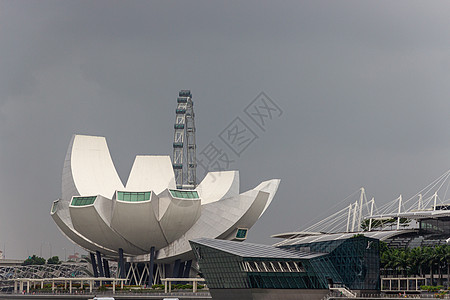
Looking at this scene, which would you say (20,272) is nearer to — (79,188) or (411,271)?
(79,188)

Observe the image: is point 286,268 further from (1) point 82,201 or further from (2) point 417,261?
(1) point 82,201

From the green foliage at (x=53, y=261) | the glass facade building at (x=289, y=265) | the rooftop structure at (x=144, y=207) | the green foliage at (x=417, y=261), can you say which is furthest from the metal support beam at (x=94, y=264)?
the green foliage at (x=53, y=261)

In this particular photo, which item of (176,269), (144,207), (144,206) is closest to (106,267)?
(176,269)

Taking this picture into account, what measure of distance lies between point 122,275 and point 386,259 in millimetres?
34895

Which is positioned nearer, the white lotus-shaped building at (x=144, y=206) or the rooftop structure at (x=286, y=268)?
the rooftop structure at (x=286, y=268)

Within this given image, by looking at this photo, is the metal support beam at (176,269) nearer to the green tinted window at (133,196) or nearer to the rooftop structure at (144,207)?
the rooftop structure at (144,207)

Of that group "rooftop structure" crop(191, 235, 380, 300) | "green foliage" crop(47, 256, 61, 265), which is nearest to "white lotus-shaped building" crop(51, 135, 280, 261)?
"rooftop structure" crop(191, 235, 380, 300)

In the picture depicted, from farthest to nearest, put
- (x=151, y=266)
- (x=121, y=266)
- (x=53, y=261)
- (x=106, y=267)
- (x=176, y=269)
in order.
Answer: (x=53, y=261) < (x=106, y=267) < (x=176, y=269) < (x=121, y=266) < (x=151, y=266)

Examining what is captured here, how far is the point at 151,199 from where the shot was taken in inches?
3361

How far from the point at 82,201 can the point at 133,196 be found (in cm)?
683

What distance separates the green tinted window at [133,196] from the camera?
8594cm

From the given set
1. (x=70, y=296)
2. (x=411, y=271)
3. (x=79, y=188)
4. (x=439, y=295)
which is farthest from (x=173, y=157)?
(x=439, y=295)

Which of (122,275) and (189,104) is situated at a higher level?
(189,104)

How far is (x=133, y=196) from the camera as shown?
86.5 m
